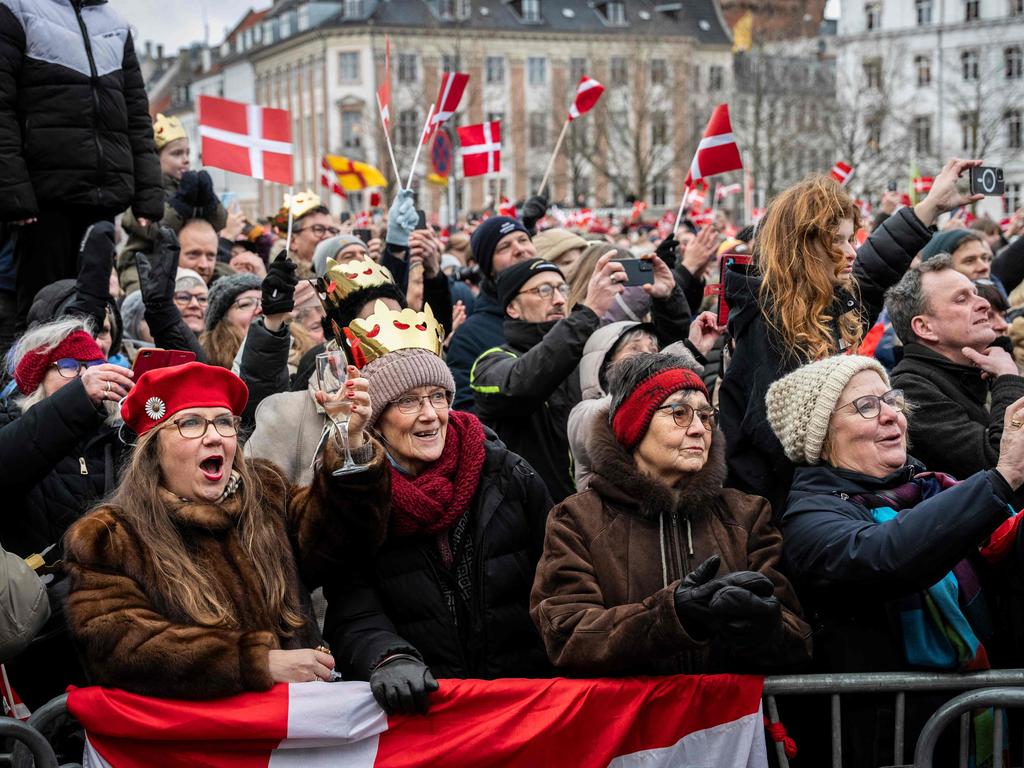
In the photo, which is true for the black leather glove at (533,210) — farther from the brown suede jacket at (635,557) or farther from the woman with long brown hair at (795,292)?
the brown suede jacket at (635,557)

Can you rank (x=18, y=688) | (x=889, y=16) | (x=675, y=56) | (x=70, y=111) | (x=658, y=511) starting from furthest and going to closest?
(x=889, y=16), (x=675, y=56), (x=70, y=111), (x=18, y=688), (x=658, y=511)

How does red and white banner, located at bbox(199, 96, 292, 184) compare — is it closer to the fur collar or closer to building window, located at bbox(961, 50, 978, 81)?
the fur collar

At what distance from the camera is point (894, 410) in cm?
427

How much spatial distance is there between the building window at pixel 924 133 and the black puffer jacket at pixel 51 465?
196 ft

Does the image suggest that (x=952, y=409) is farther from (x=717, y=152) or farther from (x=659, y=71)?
(x=659, y=71)

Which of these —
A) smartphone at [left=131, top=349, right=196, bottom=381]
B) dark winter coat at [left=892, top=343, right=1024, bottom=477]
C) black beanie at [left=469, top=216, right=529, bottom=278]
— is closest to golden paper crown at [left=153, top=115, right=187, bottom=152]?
black beanie at [left=469, top=216, right=529, bottom=278]

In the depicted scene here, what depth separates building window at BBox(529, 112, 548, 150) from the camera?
2717 inches

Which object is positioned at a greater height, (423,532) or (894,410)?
(894,410)

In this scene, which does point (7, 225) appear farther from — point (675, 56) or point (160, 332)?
point (675, 56)

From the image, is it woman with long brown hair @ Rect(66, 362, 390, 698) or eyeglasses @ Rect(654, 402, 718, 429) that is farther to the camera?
eyeglasses @ Rect(654, 402, 718, 429)

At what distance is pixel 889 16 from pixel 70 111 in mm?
65600

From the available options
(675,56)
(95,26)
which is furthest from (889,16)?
(95,26)

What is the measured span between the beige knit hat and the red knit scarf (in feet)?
3.47

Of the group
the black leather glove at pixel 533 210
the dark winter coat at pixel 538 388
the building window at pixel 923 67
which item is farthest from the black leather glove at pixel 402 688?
the building window at pixel 923 67
